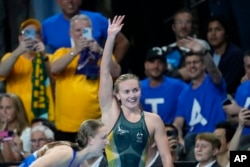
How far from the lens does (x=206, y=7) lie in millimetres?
15734

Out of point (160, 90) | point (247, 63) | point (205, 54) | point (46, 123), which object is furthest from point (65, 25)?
point (247, 63)

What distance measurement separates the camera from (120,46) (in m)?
14.3

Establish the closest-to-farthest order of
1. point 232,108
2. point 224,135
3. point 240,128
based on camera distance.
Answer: point 240,128
point 224,135
point 232,108

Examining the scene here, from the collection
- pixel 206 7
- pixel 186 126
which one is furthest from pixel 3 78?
pixel 206 7

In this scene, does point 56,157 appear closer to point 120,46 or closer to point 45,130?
point 45,130

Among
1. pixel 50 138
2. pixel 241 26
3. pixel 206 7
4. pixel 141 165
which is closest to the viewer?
pixel 141 165

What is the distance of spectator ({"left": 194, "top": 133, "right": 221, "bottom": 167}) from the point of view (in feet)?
41.2

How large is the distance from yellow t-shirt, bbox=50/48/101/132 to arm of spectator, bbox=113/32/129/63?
2.72 feet

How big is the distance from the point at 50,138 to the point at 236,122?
2.07 m

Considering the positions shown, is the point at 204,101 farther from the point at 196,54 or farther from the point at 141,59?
the point at 141,59

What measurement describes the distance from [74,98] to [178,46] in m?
1.70

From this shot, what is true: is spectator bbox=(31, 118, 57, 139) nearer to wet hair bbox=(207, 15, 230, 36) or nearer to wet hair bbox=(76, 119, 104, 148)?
wet hair bbox=(207, 15, 230, 36)

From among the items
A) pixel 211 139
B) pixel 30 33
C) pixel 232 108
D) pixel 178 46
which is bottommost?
pixel 211 139

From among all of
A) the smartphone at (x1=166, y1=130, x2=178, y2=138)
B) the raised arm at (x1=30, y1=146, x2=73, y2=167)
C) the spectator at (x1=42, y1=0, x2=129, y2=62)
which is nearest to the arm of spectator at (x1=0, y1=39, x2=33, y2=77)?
the spectator at (x1=42, y1=0, x2=129, y2=62)
